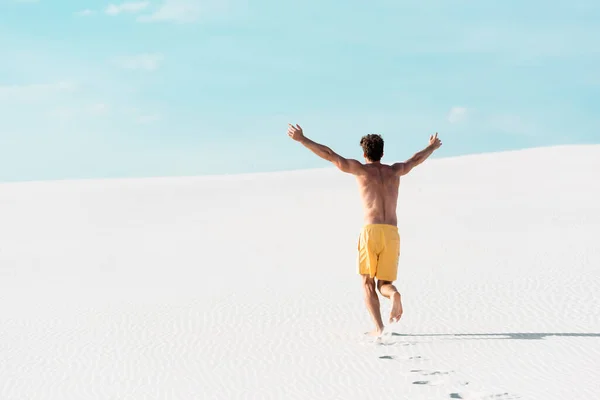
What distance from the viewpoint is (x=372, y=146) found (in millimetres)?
5879

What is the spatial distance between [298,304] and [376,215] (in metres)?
2.30

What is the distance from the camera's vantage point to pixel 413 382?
4.86 m

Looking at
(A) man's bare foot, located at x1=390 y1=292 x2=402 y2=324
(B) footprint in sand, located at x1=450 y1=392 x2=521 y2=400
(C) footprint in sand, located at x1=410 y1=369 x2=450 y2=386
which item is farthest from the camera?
(A) man's bare foot, located at x1=390 y1=292 x2=402 y2=324

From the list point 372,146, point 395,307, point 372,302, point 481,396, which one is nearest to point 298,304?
point 372,302

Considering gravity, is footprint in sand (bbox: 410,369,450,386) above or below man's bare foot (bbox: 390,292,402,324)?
below

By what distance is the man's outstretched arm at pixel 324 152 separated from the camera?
18.8ft

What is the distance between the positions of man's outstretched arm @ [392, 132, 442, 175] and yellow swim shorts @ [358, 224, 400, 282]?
0.49m

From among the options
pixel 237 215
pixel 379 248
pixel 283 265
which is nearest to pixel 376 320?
pixel 379 248

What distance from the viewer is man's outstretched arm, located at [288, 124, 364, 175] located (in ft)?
18.8

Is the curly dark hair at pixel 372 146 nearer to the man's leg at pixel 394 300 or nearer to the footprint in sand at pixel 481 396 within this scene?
the man's leg at pixel 394 300

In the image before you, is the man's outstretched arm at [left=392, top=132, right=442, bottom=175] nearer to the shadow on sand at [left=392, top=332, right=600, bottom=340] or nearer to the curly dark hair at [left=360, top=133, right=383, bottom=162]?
the curly dark hair at [left=360, top=133, right=383, bottom=162]

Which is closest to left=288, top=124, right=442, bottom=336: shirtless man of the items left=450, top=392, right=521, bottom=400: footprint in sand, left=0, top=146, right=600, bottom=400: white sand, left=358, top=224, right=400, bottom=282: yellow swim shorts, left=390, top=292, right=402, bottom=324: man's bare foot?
left=358, top=224, right=400, bottom=282: yellow swim shorts

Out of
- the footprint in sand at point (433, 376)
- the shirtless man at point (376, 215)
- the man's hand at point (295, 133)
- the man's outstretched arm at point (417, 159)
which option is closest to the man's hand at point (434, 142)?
the man's outstretched arm at point (417, 159)

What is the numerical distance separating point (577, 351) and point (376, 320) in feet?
5.13
